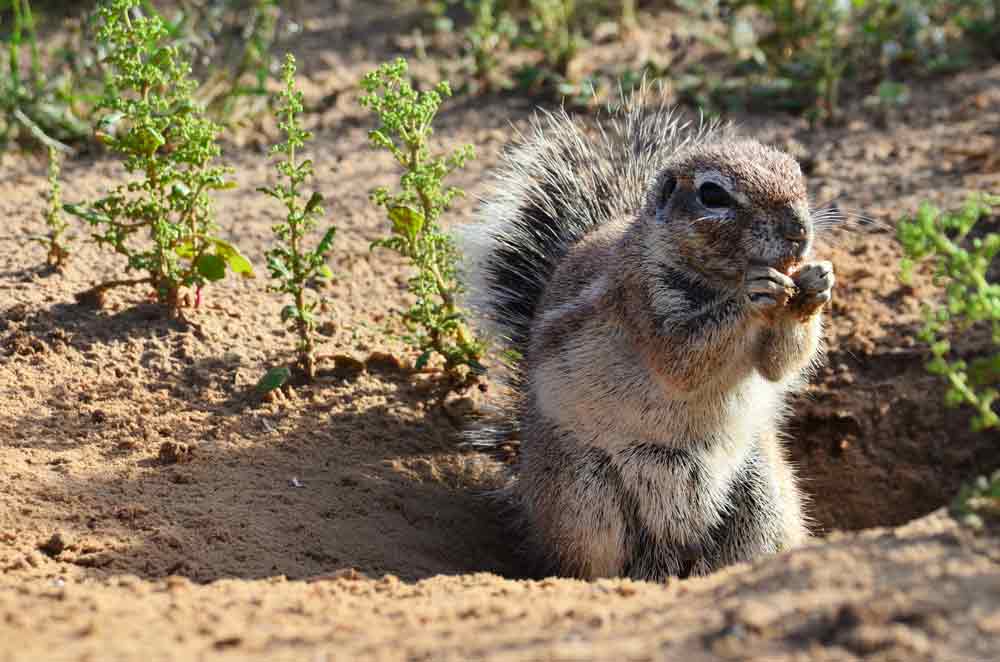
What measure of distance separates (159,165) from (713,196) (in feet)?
8.88

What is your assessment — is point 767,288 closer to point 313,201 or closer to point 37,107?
point 313,201

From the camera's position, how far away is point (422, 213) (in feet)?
20.0

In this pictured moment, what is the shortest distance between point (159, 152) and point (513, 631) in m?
4.09

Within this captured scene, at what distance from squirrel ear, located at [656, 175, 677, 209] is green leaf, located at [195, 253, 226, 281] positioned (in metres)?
2.18

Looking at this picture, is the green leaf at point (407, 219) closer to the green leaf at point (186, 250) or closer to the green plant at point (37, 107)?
the green leaf at point (186, 250)

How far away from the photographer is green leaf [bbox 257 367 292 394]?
6.03 meters

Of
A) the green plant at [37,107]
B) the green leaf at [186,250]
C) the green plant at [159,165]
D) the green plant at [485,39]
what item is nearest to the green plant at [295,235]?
the green plant at [159,165]

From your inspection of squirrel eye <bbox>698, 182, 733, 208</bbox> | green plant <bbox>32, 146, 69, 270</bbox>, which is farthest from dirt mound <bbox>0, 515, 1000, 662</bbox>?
green plant <bbox>32, 146, 69, 270</bbox>

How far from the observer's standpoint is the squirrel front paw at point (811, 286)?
4.93 metres

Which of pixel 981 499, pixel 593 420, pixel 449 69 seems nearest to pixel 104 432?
pixel 593 420

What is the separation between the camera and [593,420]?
547 centimetres

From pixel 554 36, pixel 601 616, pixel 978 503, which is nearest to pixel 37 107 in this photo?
pixel 554 36

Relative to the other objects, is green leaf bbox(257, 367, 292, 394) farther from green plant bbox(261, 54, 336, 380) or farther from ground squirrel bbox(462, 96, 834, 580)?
ground squirrel bbox(462, 96, 834, 580)

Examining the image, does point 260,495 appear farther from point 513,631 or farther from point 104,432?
point 513,631
